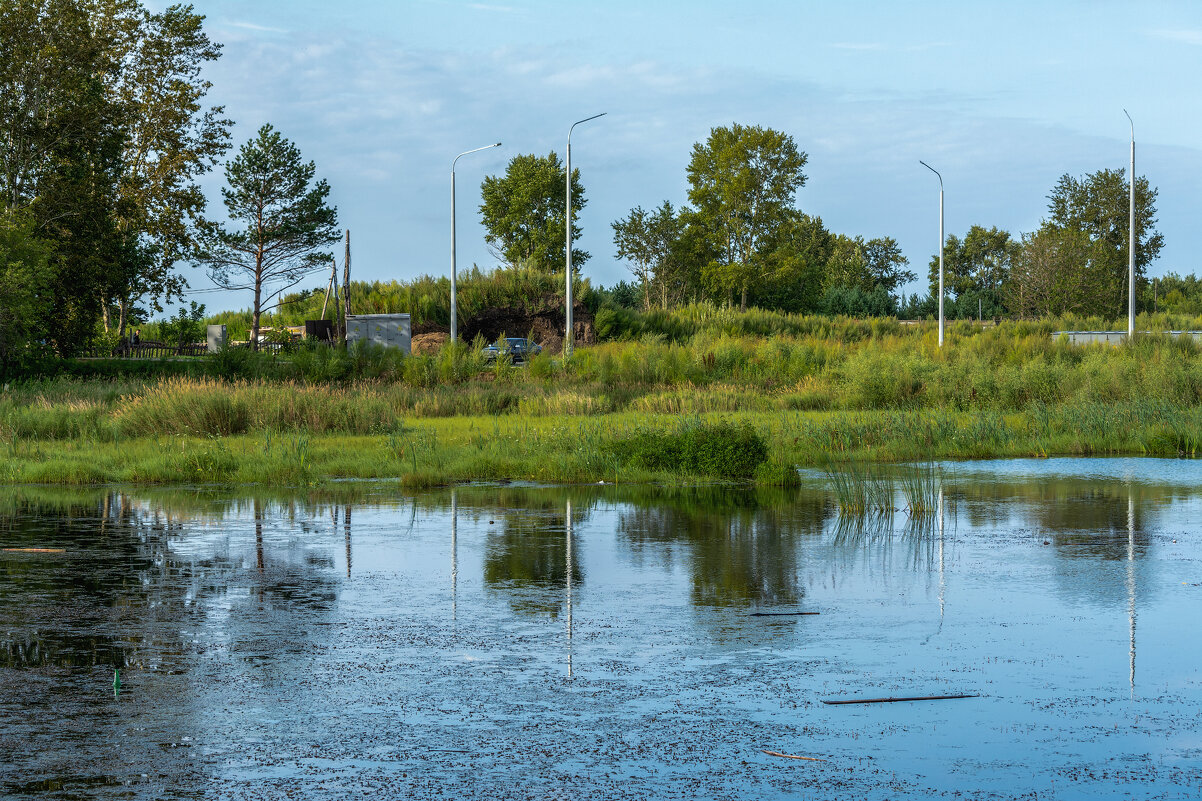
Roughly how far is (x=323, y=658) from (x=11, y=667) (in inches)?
82.1

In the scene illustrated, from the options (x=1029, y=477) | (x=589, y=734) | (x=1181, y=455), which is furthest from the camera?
(x=1181, y=455)

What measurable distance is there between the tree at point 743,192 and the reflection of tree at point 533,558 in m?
67.1

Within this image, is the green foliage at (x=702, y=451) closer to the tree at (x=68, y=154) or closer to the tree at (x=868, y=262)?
the tree at (x=68, y=154)

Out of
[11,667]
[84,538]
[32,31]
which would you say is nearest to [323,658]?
[11,667]

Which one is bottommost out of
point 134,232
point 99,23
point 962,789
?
point 962,789

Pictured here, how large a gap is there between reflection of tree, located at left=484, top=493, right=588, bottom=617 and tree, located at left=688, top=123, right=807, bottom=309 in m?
67.1

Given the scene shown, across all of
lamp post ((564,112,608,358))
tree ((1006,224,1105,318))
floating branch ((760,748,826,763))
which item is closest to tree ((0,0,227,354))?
lamp post ((564,112,608,358))

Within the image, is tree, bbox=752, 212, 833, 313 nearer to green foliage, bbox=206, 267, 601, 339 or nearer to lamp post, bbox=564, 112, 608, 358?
green foliage, bbox=206, 267, 601, 339

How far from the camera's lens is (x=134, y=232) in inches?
2475

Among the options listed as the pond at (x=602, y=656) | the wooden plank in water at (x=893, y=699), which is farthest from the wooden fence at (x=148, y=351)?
the wooden plank in water at (x=893, y=699)

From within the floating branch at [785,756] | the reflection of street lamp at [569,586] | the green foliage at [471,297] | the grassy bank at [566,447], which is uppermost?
the green foliage at [471,297]

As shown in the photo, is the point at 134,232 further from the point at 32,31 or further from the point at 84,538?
the point at 84,538

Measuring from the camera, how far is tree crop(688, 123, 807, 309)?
8225 centimetres

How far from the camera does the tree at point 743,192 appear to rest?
82.2 meters
